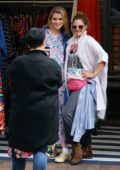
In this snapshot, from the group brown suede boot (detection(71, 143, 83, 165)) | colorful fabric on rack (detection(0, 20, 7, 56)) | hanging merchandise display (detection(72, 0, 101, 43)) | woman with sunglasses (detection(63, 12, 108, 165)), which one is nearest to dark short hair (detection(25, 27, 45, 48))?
woman with sunglasses (detection(63, 12, 108, 165))

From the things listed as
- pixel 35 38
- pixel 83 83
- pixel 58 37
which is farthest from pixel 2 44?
pixel 35 38

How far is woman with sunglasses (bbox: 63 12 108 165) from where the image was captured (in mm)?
6195

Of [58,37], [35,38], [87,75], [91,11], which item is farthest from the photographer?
[91,11]

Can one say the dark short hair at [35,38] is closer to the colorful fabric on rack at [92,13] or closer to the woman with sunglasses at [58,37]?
the woman with sunglasses at [58,37]

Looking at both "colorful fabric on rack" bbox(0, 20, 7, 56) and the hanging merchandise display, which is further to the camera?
the hanging merchandise display

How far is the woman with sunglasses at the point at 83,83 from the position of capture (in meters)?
6.20

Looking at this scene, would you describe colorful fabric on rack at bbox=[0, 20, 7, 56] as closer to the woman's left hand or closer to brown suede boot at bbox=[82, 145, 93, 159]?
the woman's left hand

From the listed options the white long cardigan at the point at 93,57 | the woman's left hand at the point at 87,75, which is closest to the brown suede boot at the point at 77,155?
the white long cardigan at the point at 93,57

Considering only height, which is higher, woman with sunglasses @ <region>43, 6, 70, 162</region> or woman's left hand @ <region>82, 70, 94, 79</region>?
woman with sunglasses @ <region>43, 6, 70, 162</region>

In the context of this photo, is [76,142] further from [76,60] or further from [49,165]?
[76,60]

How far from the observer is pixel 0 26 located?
6805 mm

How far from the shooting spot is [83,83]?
20.5 feet

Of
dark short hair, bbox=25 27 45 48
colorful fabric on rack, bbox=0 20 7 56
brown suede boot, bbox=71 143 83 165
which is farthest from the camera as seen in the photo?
colorful fabric on rack, bbox=0 20 7 56

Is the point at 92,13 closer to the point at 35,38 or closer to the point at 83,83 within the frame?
the point at 83,83
